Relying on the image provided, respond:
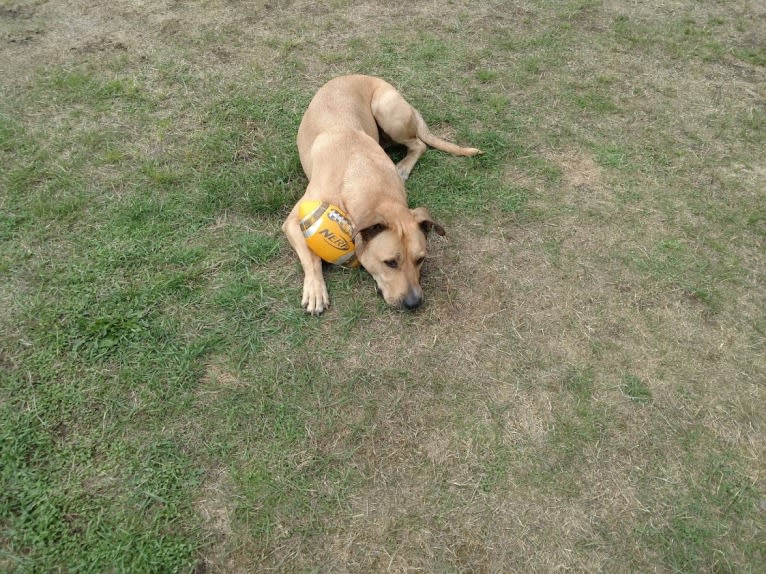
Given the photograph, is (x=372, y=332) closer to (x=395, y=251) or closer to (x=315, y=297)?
(x=315, y=297)

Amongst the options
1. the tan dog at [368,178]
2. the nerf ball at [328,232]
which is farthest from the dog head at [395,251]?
the nerf ball at [328,232]

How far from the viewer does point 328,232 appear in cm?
374

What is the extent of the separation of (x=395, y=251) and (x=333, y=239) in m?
0.47

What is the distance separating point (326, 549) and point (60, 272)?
9.14 feet

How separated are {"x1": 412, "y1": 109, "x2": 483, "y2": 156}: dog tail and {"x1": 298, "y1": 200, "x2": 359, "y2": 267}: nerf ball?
1.79 meters

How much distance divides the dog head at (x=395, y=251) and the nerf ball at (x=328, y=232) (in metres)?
0.11

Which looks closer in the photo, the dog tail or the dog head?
the dog head

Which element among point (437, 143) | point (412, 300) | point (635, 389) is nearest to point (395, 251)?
point (412, 300)

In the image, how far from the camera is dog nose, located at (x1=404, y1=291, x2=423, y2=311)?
3652 mm

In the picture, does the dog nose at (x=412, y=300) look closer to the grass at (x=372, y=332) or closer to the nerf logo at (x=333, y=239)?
the grass at (x=372, y=332)

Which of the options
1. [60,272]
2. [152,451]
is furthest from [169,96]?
[152,451]

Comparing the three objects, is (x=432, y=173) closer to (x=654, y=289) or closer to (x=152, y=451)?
(x=654, y=289)

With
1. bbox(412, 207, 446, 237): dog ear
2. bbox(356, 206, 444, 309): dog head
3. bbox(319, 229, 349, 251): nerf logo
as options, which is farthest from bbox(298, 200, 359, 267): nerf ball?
bbox(412, 207, 446, 237): dog ear

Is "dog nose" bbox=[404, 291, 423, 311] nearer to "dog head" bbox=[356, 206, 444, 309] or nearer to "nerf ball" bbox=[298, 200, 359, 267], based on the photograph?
"dog head" bbox=[356, 206, 444, 309]
